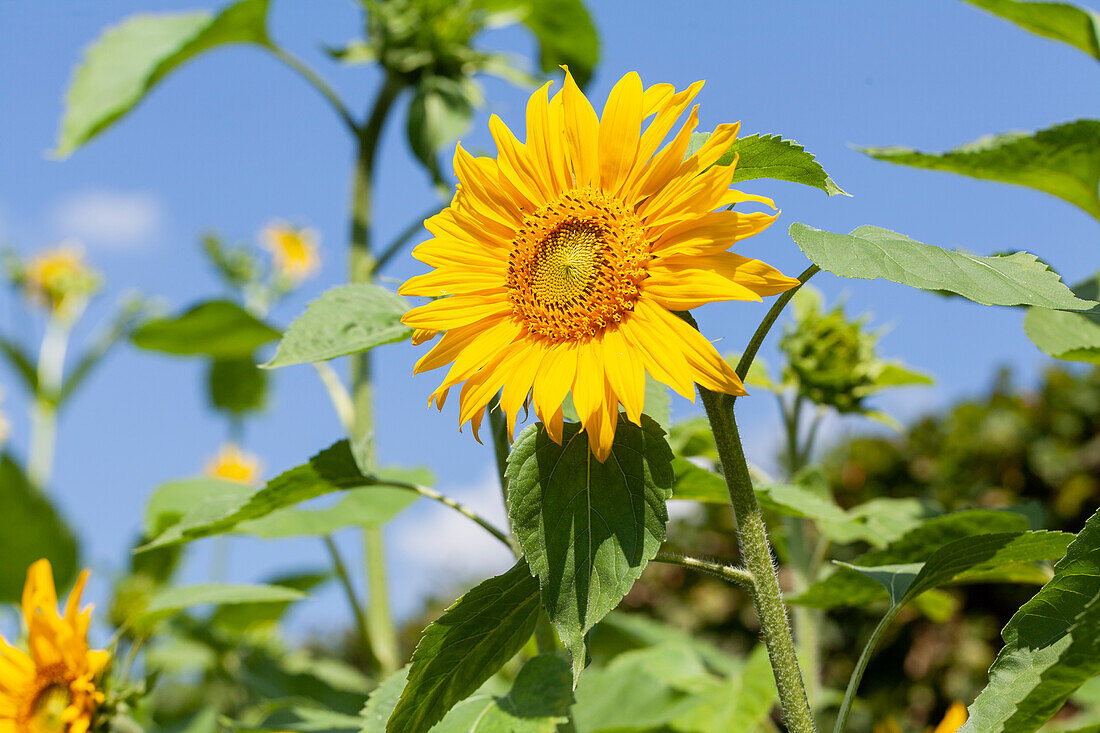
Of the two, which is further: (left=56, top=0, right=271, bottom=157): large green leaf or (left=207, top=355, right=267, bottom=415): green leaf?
(left=207, top=355, right=267, bottom=415): green leaf

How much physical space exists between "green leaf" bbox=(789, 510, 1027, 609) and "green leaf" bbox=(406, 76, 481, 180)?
92 cm

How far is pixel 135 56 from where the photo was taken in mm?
1467

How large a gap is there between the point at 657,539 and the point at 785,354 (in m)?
0.84

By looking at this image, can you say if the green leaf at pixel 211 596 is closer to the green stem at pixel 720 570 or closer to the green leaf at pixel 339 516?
the green leaf at pixel 339 516

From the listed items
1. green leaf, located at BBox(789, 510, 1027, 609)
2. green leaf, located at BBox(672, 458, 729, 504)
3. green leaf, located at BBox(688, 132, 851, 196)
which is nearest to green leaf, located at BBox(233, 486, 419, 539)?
green leaf, located at BBox(672, 458, 729, 504)

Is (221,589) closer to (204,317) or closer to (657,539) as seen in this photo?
(204,317)

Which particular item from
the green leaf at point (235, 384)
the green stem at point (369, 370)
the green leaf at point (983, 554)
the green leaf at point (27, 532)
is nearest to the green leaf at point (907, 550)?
the green leaf at point (983, 554)

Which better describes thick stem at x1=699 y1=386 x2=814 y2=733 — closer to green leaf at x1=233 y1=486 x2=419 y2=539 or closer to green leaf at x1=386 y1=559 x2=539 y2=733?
green leaf at x1=386 y1=559 x2=539 y2=733

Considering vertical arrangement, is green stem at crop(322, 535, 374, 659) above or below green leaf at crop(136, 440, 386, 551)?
below

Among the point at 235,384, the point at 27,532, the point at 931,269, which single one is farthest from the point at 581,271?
the point at 235,384

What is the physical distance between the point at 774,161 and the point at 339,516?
27.6 inches

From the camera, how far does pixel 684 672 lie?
1.28m

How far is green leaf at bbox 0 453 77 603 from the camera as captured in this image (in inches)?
71.8

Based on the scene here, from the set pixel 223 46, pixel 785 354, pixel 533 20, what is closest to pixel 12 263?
pixel 223 46
